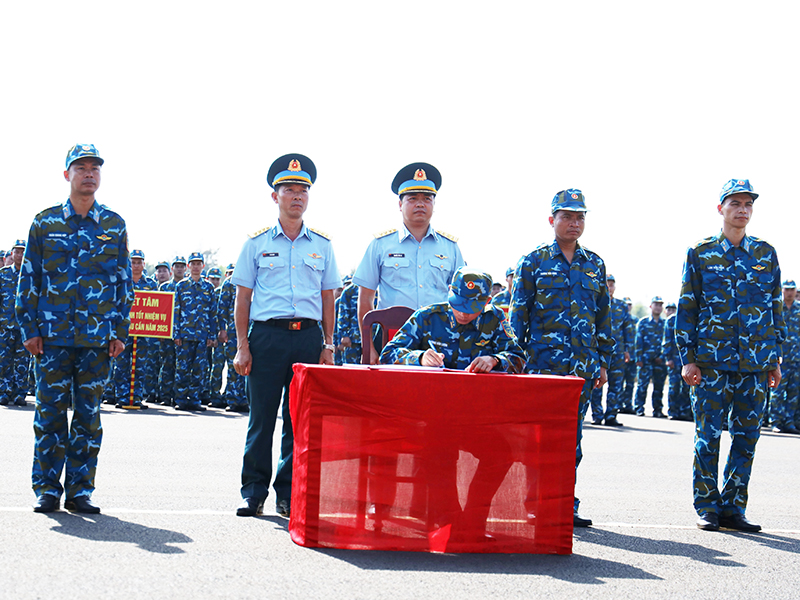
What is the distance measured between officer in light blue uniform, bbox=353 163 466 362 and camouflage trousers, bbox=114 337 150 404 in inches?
295

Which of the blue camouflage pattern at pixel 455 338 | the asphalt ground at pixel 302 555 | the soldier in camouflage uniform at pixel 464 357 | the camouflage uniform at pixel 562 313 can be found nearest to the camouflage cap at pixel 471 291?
the soldier in camouflage uniform at pixel 464 357

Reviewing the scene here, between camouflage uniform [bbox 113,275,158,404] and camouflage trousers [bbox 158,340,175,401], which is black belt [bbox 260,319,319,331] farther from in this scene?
camouflage trousers [bbox 158,340,175,401]

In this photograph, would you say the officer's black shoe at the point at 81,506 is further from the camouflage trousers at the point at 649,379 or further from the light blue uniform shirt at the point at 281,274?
the camouflage trousers at the point at 649,379

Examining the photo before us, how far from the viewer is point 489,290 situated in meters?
4.67

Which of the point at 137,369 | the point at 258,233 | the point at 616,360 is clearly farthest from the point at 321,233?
the point at 616,360

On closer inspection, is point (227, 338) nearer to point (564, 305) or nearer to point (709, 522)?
point (564, 305)

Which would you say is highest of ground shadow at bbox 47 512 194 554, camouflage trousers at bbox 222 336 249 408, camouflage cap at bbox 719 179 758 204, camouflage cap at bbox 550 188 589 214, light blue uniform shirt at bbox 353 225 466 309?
camouflage cap at bbox 719 179 758 204

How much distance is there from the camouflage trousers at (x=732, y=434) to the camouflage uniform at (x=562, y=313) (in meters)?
0.76

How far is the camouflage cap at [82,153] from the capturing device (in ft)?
17.1

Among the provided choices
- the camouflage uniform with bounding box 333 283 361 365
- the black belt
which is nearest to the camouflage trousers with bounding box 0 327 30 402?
the camouflage uniform with bounding box 333 283 361 365

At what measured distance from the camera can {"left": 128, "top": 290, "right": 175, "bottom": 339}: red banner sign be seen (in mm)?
13344

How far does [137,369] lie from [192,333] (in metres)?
1.15

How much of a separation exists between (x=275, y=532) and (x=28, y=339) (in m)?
2.00

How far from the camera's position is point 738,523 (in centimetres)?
544
